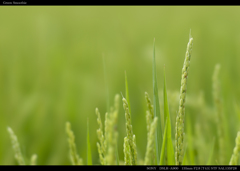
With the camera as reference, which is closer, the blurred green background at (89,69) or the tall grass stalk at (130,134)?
the tall grass stalk at (130,134)

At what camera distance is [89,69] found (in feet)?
8.91

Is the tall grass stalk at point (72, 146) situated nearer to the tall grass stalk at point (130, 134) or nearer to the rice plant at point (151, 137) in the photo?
the rice plant at point (151, 137)

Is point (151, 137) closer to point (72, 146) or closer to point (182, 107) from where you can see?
point (182, 107)

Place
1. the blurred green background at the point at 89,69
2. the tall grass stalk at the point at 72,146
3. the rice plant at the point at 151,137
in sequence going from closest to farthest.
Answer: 1. the rice plant at the point at 151,137
2. the tall grass stalk at the point at 72,146
3. the blurred green background at the point at 89,69

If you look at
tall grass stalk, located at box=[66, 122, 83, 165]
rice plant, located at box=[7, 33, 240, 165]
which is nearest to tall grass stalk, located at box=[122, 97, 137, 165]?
rice plant, located at box=[7, 33, 240, 165]

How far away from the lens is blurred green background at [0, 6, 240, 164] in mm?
1852

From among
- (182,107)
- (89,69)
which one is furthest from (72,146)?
(89,69)

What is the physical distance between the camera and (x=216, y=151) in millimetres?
1583

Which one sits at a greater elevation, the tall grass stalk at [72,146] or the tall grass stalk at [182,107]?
the tall grass stalk at [182,107]

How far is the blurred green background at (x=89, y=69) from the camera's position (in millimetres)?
1852

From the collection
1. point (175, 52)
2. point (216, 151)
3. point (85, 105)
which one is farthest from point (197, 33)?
point (216, 151)

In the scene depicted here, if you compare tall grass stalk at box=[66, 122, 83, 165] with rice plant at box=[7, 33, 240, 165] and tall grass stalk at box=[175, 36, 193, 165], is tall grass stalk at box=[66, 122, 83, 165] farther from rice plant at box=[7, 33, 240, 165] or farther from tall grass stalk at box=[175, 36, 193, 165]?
tall grass stalk at box=[175, 36, 193, 165]

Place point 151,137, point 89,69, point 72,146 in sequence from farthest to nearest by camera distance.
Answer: point 89,69 → point 72,146 → point 151,137

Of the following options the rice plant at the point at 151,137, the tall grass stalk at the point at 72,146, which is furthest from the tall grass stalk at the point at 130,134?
the tall grass stalk at the point at 72,146
